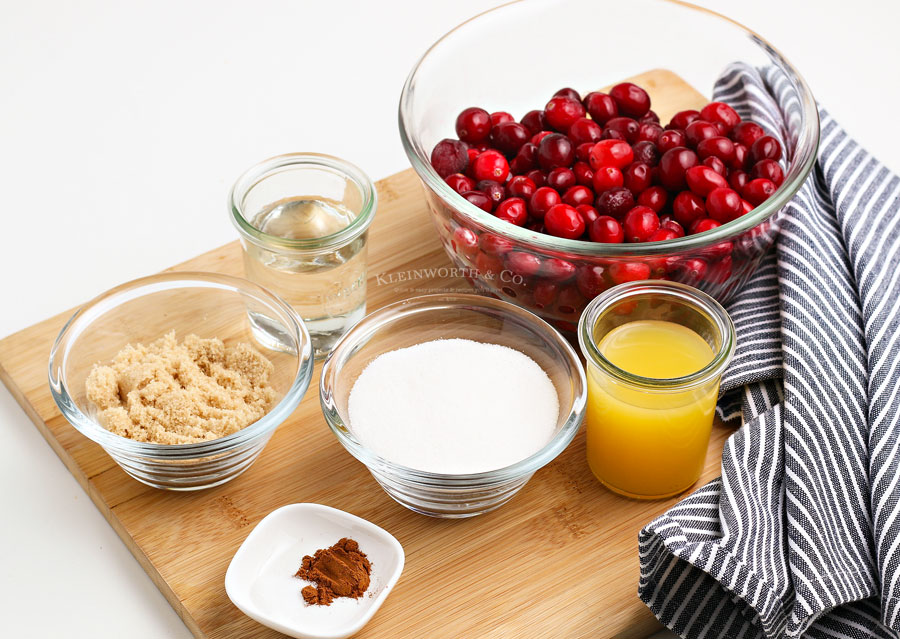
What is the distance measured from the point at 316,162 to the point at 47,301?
26.8 inches

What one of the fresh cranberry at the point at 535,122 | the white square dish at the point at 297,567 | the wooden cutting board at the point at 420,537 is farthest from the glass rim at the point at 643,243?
the white square dish at the point at 297,567

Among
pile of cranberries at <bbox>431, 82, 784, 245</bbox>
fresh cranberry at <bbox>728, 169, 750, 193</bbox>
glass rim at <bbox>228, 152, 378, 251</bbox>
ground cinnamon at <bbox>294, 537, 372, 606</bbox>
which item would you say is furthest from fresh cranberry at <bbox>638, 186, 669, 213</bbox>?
ground cinnamon at <bbox>294, 537, 372, 606</bbox>

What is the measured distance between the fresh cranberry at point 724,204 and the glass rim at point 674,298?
145 millimetres

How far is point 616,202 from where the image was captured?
163 cm

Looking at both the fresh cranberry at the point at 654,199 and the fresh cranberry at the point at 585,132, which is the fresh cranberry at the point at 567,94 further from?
the fresh cranberry at the point at 654,199

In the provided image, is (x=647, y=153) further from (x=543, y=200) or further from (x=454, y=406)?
(x=454, y=406)

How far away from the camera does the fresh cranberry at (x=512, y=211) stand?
163cm

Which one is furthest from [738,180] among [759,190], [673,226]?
[673,226]

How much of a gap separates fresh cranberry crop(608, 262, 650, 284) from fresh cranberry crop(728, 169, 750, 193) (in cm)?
23

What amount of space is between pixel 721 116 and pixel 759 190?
0.71ft

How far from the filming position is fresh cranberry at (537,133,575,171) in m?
1.70

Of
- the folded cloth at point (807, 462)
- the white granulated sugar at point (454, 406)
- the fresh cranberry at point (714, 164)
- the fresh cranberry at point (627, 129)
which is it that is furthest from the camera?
the fresh cranberry at point (627, 129)

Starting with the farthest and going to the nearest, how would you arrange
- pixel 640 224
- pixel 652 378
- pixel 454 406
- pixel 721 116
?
1. pixel 721 116
2. pixel 640 224
3. pixel 454 406
4. pixel 652 378

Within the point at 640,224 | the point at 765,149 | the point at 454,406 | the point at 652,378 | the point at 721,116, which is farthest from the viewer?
the point at 721,116
